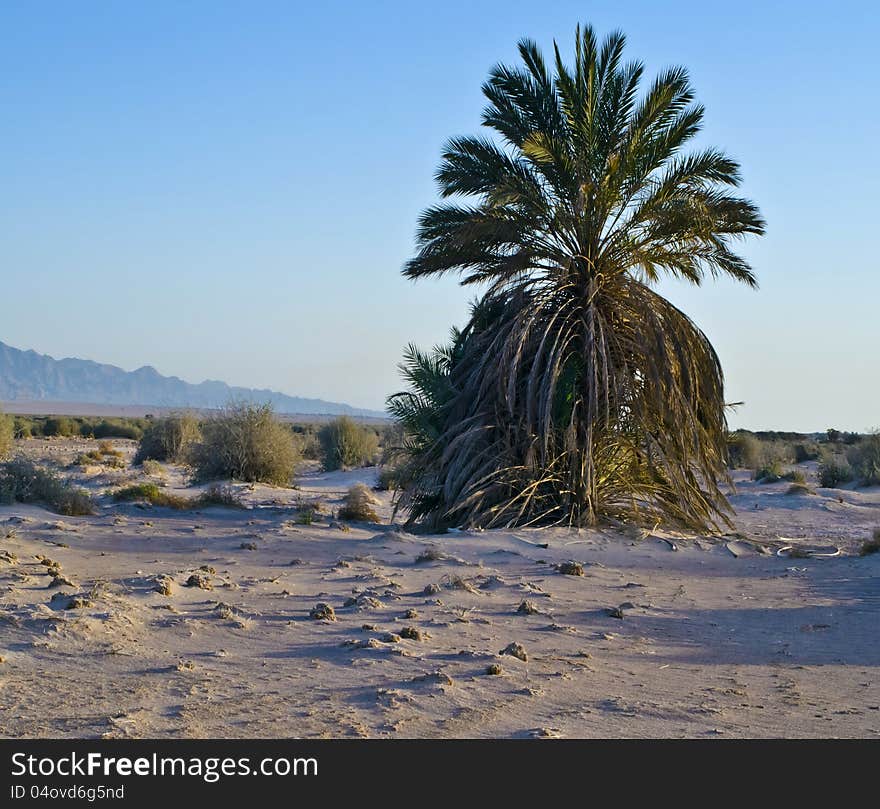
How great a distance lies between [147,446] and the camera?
37.8 meters

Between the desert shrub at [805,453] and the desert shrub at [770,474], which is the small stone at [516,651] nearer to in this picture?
the desert shrub at [770,474]

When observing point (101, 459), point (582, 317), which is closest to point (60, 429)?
point (101, 459)

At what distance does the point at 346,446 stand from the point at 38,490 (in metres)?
21.3

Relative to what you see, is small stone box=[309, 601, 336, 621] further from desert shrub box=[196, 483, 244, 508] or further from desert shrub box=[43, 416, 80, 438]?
desert shrub box=[43, 416, 80, 438]

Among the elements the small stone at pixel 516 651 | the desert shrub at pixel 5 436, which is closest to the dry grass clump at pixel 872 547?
the small stone at pixel 516 651

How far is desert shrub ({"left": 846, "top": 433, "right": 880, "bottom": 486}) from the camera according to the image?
2886 cm

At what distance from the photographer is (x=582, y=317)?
15555 mm

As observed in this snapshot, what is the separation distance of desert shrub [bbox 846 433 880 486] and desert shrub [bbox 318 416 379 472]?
1628cm

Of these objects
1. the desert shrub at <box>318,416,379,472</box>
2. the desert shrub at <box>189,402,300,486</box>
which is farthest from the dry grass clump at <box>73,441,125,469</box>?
the desert shrub at <box>189,402,300,486</box>

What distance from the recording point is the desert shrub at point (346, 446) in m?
38.1

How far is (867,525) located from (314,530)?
417 inches

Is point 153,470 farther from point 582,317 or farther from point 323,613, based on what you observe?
point 323,613
